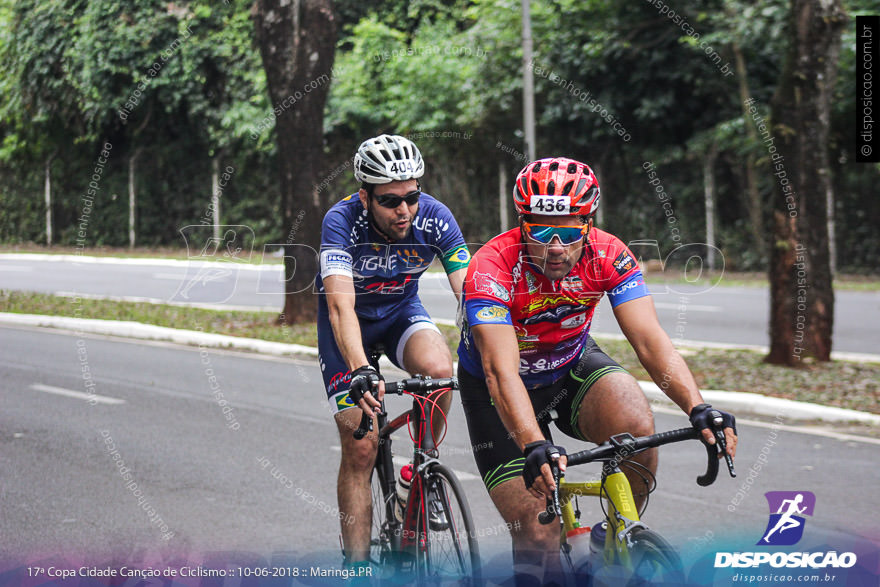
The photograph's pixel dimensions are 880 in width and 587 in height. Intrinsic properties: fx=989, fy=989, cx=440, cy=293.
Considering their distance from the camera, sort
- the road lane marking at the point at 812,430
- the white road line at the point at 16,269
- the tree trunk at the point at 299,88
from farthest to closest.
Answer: the white road line at the point at 16,269 → the tree trunk at the point at 299,88 → the road lane marking at the point at 812,430

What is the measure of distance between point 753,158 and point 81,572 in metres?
19.0

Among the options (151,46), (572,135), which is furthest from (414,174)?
(151,46)

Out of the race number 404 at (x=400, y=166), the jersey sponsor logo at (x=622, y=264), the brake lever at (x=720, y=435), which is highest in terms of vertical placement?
the race number 404 at (x=400, y=166)

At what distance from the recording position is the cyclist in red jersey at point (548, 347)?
3475mm

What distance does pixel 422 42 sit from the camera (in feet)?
88.3

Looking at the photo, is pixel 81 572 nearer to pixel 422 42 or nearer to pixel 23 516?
pixel 23 516

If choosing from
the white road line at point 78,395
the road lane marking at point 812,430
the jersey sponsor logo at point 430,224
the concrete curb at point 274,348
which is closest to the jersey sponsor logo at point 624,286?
the jersey sponsor logo at point 430,224

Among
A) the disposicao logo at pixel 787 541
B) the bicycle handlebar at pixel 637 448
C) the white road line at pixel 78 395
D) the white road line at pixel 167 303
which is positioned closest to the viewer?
the bicycle handlebar at pixel 637 448

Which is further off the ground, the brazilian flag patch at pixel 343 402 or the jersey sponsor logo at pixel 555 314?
the jersey sponsor logo at pixel 555 314

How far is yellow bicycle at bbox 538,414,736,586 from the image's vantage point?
3.04 metres

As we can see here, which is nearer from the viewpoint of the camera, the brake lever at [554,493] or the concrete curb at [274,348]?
the brake lever at [554,493]

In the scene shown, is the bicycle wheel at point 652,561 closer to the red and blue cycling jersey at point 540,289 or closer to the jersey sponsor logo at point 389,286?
the red and blue cycling jersey at point 540,289

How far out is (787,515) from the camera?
18.8 feet

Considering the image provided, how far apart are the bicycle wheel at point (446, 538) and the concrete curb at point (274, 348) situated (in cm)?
422
